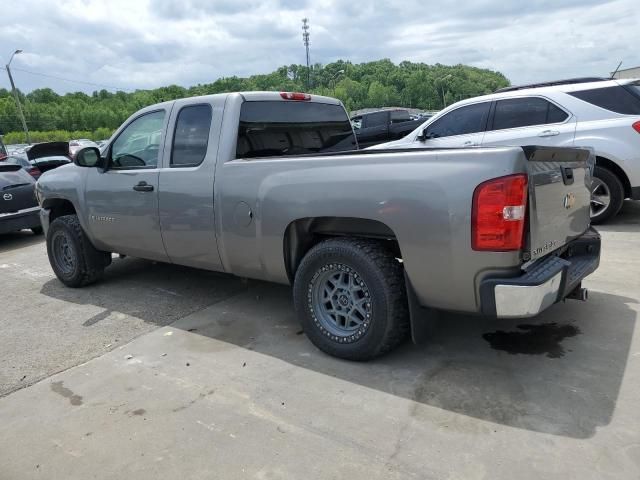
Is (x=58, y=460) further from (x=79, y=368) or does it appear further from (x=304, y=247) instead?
(x=304, y=247)

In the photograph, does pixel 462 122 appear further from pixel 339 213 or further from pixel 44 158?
pixel 44 158

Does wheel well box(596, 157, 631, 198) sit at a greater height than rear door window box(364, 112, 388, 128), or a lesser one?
lesser

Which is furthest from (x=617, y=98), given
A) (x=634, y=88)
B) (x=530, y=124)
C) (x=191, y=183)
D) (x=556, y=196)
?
(x=191, y=183)

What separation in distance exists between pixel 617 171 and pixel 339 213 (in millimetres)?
5041

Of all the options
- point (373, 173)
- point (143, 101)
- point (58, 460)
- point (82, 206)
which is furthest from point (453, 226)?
point (143, 101)

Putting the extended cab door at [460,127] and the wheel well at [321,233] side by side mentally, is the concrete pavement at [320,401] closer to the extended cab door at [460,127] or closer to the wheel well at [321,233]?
the wheel well at [321,233]

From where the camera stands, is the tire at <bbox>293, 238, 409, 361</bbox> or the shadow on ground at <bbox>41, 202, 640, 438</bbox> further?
the tire at <bbox>293, 238, 409, 361</bbox>

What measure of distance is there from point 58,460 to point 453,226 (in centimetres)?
248

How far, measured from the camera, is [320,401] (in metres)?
3.10

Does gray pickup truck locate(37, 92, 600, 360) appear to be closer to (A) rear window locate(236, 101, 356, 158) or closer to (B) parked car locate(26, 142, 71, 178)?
(A) rear window locate(236, 101, 356, 158)

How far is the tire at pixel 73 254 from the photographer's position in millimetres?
5566

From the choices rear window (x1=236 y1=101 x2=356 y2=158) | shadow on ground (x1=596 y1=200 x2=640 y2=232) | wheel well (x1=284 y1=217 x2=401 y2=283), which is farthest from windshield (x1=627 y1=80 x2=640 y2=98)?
wheel well (x1=284 y1=217 x2=401 y2=283)

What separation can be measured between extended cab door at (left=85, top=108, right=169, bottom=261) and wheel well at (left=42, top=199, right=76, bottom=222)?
798mm

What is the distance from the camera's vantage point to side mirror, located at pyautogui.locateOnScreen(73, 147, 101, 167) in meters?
5.18
